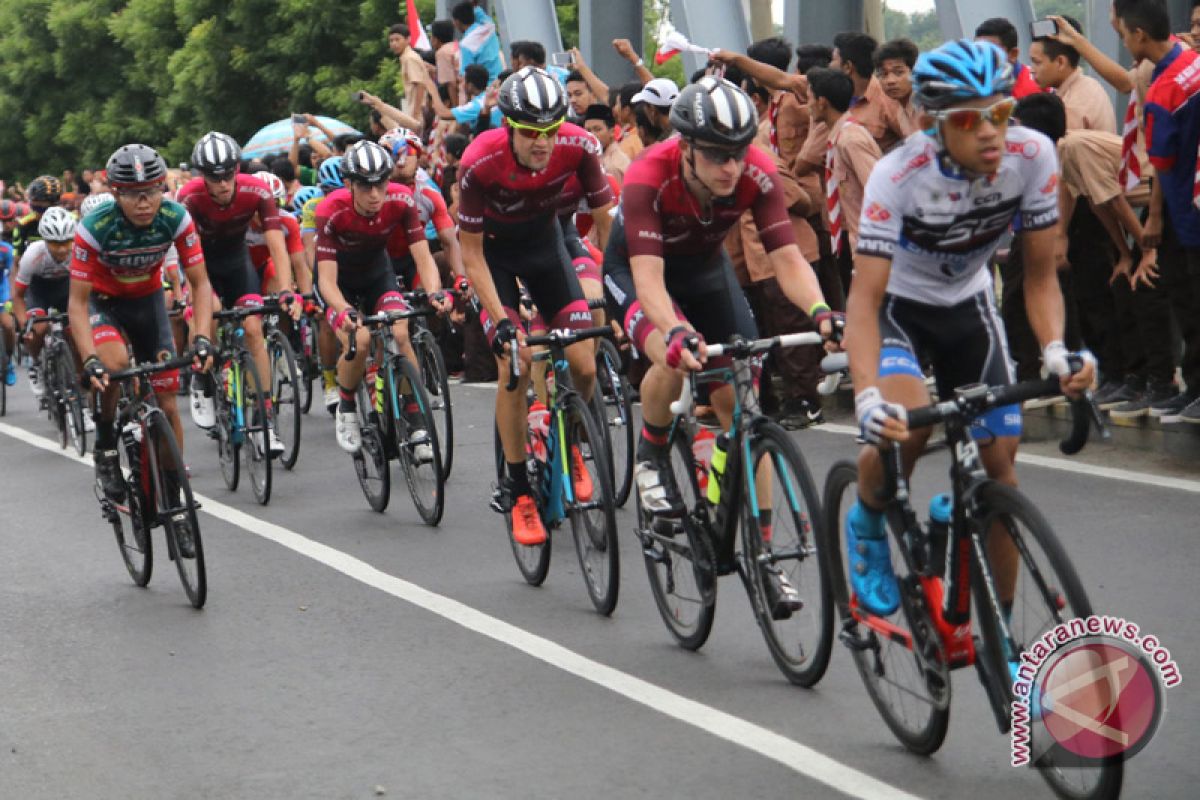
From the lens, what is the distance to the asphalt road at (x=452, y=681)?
5898 millimetres

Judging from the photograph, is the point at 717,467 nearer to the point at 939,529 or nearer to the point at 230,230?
the point at 939,529

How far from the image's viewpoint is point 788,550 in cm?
656

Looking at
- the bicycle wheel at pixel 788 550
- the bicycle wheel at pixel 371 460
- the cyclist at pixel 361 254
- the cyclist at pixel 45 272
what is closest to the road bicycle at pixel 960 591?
the bicycle wheel at pixel 788 550

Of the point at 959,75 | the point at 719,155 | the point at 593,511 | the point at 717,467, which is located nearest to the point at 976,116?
the point at 959,75

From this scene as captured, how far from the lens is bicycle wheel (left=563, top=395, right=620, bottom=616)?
7719 millimetres

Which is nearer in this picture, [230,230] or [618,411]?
[618,411]

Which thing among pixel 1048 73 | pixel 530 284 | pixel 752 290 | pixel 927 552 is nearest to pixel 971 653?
pixel 927 552

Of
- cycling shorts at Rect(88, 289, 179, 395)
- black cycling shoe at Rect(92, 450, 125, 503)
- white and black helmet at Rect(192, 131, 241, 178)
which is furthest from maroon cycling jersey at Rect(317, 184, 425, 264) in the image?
black cycling shoe at Rect(92, 450, 125, 503)

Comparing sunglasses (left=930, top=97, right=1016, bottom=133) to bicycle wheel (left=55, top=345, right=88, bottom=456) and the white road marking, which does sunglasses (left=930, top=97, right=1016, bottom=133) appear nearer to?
the white road marking

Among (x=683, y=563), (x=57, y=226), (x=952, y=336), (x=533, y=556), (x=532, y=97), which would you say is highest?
(x=532, y=97)

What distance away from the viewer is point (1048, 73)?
11.6 m

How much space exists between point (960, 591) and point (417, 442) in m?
5.59

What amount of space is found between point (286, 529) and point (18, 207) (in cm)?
1676

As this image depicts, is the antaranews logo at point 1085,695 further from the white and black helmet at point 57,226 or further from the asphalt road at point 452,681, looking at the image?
the white and black helmet at point 57,226
